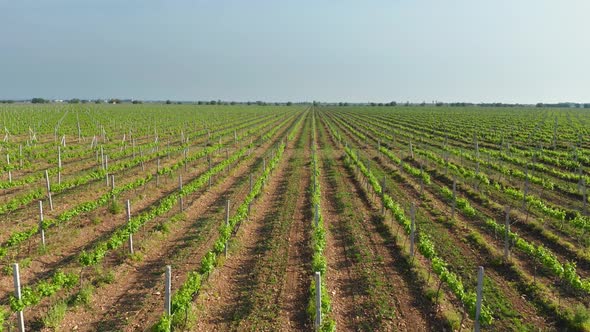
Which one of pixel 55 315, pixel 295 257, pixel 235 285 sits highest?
pixel 55 315

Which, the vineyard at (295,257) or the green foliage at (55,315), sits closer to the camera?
the green foliage at (55,315)

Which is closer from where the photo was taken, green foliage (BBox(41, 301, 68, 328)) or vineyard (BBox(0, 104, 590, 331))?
→ green foliage (BBox(41, 301, 68, 328))

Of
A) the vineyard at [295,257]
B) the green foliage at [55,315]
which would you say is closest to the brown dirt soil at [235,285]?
the vineyard at [295,257]

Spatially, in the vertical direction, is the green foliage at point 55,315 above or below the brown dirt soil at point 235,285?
above

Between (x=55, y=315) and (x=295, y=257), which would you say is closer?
(x=55, y=315)

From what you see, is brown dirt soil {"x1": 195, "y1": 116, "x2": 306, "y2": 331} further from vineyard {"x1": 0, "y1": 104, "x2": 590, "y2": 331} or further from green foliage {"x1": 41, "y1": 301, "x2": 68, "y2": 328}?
green foliage {"x1": 41, "y1": 301, "x2": 68, "y2": 328}

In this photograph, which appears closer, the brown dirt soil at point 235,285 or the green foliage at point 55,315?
the green foliage at point 55,315

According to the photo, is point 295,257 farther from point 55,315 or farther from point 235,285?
point 55,315

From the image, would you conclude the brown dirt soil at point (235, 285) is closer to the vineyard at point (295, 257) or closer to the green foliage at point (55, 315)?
the vineyard at point (295, 257)

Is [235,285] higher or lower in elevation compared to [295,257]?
lower

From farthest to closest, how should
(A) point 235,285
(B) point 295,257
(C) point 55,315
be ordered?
(B) point 295,257, (A) point 235,285, (C) point 55,315

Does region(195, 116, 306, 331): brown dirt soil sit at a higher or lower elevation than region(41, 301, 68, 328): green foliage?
lower

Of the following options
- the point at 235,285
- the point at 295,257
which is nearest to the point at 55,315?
the point at 235,285

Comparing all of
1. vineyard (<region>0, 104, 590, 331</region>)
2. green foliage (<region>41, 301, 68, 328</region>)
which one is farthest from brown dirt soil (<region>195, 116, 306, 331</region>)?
green foliage (<region>41, 301, 68, 328</region>)
